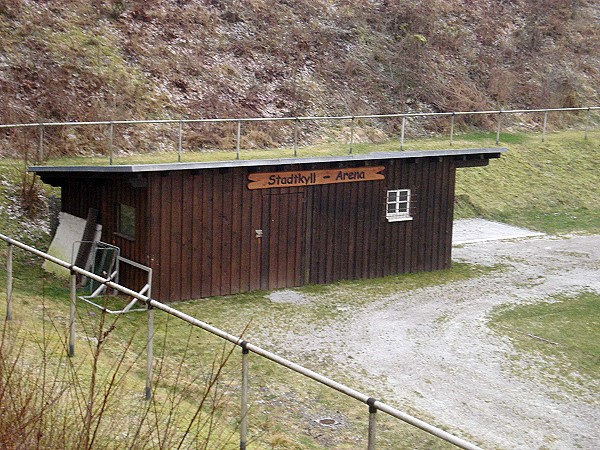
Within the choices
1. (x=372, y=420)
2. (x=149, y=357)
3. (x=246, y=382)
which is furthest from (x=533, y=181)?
(x=372, y=420)

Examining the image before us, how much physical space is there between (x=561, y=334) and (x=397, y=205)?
563cm

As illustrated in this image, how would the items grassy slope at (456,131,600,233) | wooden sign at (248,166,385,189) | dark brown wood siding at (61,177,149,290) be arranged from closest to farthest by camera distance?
dark brown wood siding at (61,177,149,290)
wooden sign at (248,166,385,189)
grassy slope at (456,131,600,233)

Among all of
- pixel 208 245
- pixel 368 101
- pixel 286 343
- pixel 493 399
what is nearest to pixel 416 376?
pixel 493 399

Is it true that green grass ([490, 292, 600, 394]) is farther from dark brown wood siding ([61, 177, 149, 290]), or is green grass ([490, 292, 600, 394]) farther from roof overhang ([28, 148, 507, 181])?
dark brown wood siding ([61, 177, 149, 290])

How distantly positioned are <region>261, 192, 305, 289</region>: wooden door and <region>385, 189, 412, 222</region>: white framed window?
95.2 inches

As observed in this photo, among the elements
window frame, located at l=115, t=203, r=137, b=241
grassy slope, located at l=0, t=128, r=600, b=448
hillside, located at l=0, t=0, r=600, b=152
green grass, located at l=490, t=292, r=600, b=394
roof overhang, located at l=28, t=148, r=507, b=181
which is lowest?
green grass, located at l=490, t=292, r=600, b=394

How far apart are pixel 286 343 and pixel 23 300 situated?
4542 mm

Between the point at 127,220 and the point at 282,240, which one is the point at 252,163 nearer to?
Result: the point at 282,240

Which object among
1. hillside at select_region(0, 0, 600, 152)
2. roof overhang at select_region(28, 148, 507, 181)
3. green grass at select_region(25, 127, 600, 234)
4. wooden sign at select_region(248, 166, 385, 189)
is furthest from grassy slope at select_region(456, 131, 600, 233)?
wooden sign at select_region(248, 166, 385, 189)

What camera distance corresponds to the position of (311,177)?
67.3ft

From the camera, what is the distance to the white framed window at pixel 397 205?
21984 millimetres

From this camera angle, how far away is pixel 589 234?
28.4 m

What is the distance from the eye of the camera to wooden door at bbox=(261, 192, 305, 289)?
20.1 metres

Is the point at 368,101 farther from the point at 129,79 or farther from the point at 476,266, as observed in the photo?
the point at 476,266
